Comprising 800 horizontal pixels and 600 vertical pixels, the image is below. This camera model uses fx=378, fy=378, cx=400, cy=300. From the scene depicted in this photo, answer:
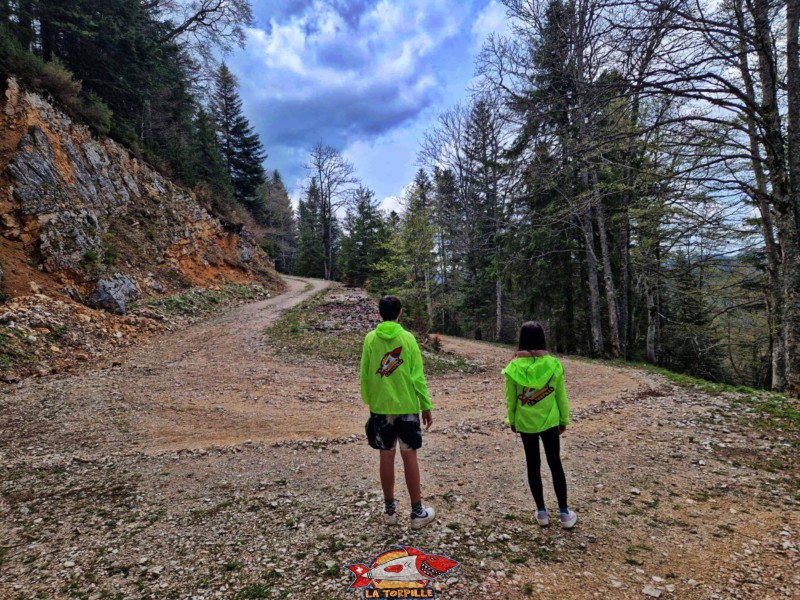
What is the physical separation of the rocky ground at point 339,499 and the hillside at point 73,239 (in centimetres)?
285

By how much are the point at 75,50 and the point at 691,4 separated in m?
23.7

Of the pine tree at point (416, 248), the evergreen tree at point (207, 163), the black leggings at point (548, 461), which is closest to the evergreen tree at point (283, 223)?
the evergreen tree at point (207, 163)

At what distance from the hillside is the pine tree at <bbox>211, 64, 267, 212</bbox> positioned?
17.6m

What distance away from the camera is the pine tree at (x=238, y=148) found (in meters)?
36.3

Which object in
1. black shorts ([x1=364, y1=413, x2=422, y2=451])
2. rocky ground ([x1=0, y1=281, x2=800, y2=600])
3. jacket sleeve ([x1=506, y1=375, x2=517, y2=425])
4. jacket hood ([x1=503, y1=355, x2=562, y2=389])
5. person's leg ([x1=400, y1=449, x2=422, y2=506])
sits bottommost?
rocky ground ([x1=0, y1=281, x2=800, y2=600])

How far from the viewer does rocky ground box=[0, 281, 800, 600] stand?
2641mm

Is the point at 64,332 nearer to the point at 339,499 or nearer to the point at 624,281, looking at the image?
the point at 339,499

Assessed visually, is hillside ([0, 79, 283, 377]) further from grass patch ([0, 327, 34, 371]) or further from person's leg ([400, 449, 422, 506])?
person's leg ([400, 449, 422, 506])

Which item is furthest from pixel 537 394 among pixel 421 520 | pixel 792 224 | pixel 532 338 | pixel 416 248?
pixel 416 248

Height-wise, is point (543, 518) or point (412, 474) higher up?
point (412, 474)

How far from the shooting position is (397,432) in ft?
10.5

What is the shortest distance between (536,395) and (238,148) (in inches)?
1600

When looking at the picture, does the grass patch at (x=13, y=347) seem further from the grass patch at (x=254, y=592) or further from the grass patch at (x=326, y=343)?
the grass patch at (x=254, y=592)

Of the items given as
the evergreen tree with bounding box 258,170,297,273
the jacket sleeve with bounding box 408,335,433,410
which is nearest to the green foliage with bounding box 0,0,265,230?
the jacket sleeve with bounding box 408,335,433,410
